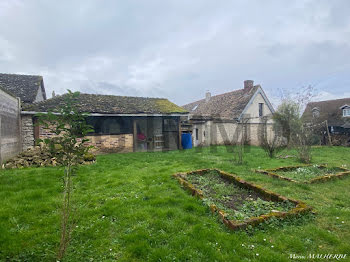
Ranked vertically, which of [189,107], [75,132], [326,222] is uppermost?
[189,107]

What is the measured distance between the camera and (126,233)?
10.2ft

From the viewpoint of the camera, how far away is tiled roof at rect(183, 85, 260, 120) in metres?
18.2

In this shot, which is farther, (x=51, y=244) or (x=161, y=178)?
(x=161, y=178)

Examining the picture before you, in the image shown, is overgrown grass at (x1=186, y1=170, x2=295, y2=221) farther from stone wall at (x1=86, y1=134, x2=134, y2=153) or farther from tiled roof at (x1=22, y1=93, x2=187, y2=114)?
tiled roof at (x1=22, y1=93, x2=187, y2=114)

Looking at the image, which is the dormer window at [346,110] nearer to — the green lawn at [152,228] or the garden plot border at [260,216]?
the green lawn at [152,228]

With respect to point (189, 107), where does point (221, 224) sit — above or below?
below

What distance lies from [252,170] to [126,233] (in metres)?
5.30

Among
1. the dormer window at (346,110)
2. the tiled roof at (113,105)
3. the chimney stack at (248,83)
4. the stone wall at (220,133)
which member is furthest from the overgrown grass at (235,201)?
the dormer window at (346,110)

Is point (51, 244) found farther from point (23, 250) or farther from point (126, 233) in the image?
point (126, 233)

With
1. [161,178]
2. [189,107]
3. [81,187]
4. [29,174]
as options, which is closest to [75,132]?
[81,187]

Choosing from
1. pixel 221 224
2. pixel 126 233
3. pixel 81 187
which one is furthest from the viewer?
pixel 81 187

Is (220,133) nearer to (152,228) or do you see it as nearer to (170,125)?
(170,125)

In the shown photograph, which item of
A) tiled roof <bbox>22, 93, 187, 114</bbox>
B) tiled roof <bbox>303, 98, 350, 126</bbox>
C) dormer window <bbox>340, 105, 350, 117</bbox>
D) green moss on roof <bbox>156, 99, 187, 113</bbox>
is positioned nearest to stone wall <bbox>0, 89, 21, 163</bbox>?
tiled roof <bbox>22, 93, 187, 114</bbox>

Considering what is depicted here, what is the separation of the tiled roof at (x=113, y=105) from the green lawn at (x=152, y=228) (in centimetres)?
678
